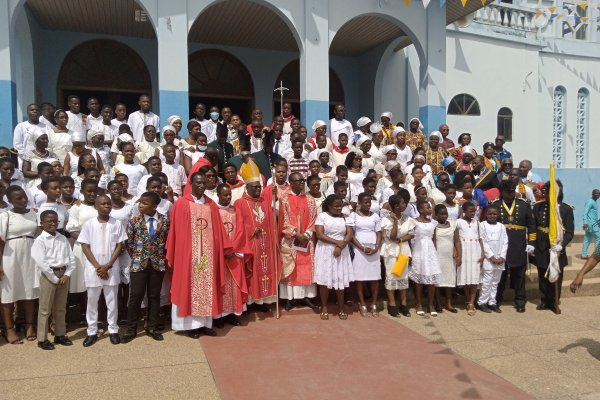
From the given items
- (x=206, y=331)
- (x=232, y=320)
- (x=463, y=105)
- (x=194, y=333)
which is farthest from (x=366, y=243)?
(x=463, y=105)

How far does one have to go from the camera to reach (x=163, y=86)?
898 centimetres

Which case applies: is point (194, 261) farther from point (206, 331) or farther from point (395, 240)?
point (395, 240)

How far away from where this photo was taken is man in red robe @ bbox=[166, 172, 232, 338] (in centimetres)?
531

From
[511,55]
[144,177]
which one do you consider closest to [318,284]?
[144,177]

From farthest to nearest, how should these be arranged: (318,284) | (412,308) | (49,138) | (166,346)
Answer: (49,138) → (412,308) → (318,284) → (166,346)

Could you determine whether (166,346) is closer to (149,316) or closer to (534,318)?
(149,316)

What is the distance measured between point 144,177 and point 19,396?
2873mm

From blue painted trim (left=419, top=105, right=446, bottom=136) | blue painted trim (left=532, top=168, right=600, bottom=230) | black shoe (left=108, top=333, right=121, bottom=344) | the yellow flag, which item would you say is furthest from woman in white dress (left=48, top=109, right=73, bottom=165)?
blue painted trim (left=532, top=168, right=600, bottom=230)

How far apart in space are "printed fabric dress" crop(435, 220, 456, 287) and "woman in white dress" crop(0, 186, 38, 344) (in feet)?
15.3

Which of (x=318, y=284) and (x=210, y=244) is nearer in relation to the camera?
(x=210, y=244)

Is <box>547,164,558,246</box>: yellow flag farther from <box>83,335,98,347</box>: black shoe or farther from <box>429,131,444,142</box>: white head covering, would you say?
<box>83,335,98,347</box>: black shoe

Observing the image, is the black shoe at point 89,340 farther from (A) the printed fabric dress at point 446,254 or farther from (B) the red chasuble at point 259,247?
(A) the printed fabric dress at point 446,254

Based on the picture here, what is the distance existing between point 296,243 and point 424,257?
1.60 metres

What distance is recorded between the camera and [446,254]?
6402 mm
